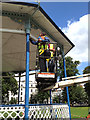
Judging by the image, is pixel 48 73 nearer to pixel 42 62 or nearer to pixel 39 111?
pixel 42 62

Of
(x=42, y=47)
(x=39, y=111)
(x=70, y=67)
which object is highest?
(x=70, y=67)

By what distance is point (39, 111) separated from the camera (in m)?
9.12

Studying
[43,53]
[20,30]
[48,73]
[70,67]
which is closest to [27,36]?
[20,30]

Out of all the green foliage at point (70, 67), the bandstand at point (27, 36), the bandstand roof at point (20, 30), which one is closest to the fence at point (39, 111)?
the bandstand at point (27, 36)

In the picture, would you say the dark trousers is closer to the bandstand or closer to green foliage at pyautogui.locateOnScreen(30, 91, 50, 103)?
the bandstand

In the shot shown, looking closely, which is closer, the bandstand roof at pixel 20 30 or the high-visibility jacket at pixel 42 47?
the high-visibility jacket at pixel 42 47

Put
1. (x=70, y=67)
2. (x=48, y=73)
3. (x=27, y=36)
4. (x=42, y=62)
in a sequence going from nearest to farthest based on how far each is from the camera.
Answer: (x=48, y=73) < (x=42, y=62) < (x=27, y=36) < (x=70, y=67)

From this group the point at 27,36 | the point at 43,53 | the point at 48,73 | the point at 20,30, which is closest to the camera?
the point at 48,73

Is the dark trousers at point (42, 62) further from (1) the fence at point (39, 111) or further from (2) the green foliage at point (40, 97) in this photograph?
(2) the green foliage at point (40, 97)

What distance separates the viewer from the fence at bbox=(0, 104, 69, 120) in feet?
27.6

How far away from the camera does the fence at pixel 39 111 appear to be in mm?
8425

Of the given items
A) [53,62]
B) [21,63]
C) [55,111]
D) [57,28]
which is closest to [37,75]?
[53,62]

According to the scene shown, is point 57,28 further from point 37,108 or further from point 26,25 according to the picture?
point 37,108

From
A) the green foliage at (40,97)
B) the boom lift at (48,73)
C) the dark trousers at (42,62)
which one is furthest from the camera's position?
the green foliage at (40,97)
